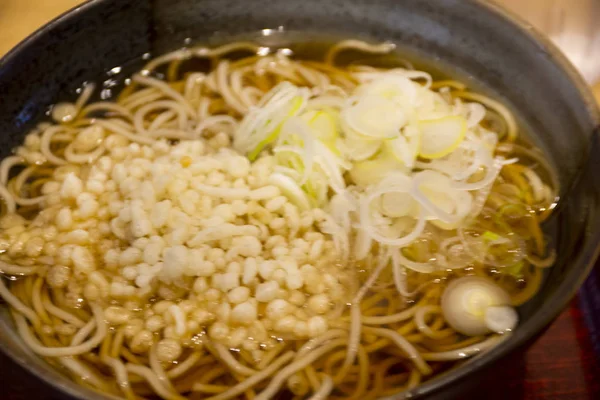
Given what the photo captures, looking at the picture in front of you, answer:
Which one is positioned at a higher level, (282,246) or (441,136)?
(441,136)

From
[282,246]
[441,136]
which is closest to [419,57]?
[441,136]

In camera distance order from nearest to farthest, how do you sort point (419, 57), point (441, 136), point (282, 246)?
point (282, 246)
point (441, 136)
point (419, 57)

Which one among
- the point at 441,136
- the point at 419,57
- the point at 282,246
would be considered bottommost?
the point at 282,246

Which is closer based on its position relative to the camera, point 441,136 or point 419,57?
point 441,136

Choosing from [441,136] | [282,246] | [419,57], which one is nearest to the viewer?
[282,246]

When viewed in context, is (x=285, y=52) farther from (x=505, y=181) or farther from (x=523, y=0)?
(x=523, y=0)

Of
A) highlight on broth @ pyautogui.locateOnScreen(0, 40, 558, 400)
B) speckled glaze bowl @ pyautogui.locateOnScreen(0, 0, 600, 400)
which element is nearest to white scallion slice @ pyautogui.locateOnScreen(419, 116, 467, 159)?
highlight on broth @ pyautogui.locateOnScreen(0, 40, 558, 400)

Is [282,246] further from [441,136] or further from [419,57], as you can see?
[419,57]

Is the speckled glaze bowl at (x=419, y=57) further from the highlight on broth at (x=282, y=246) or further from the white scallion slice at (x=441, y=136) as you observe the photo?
the white scallion slice at (x=441, y=136)
